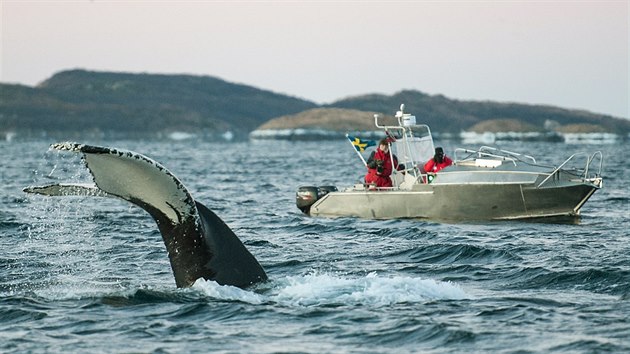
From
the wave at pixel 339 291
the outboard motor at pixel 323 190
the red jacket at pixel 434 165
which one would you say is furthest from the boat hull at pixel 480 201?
the wave at pixel 339 291

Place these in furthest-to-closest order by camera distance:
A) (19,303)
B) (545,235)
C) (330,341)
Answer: (545,235)
(19,303)
(330,341)

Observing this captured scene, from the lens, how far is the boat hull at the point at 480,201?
888 inches

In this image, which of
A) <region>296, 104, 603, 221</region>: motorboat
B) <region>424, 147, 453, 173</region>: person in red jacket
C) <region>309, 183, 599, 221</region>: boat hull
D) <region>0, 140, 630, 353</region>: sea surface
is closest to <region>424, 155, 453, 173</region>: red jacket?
<region>424, 147, 453, 173</region>: person in red jacket

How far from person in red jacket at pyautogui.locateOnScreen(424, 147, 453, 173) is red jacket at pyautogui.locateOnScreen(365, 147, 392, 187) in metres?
0.90

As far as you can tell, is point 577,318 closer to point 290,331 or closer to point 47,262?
point 290,331

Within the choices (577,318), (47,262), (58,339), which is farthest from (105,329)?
(47,262)

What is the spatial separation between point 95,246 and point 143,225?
4.09 m

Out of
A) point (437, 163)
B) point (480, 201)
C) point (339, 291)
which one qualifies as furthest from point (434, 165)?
point (339, 291)

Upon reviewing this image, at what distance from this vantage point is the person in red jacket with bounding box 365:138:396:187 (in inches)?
938

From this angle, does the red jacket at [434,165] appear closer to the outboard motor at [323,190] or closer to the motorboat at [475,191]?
the motorboat at [475,191]

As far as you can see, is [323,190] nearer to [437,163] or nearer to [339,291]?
[437,163]

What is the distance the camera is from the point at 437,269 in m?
15.6

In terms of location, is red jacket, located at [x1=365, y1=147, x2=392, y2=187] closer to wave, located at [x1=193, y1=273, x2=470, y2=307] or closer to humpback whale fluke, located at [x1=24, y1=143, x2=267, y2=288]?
wave, located at [x1=193, y1=273, x2=470, y2=307]

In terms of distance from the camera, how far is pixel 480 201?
74.7 feet
